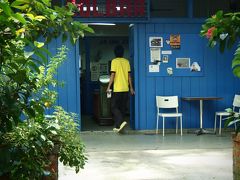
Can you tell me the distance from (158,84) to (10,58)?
6.18 metres

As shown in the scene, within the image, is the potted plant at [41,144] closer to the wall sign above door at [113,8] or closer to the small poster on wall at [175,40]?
the wall sign above door at [113,8]

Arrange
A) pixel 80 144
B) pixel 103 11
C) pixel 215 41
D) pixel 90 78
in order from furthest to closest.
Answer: pixel 90 78, pixel 103 11, pixel 80 144, pixel 215 41

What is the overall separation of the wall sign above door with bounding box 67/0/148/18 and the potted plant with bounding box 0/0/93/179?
440 cm

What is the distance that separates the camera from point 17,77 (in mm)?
1968

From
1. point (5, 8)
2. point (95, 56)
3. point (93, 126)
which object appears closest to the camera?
point (5, 8)

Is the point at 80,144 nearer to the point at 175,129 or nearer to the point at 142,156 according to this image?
the point at 142,156

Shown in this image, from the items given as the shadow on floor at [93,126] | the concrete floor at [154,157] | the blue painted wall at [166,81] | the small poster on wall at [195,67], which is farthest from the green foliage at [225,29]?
the shadow on floor at [93,126]

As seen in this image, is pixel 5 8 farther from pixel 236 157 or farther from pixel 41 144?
pixel 236 157

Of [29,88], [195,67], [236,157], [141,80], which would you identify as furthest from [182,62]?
[29,88]

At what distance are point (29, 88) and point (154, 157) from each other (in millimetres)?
3792

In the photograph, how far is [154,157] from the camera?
5.75 meters

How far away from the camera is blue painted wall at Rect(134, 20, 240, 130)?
796cm

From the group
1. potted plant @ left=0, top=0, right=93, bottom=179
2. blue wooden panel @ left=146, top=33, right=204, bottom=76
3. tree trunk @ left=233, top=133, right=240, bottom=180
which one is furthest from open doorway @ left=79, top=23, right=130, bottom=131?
potted plant @ left=0, top=0, right=93, bottom=179

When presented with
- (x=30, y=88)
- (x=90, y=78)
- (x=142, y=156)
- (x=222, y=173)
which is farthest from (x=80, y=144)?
(x=90, y=78)
